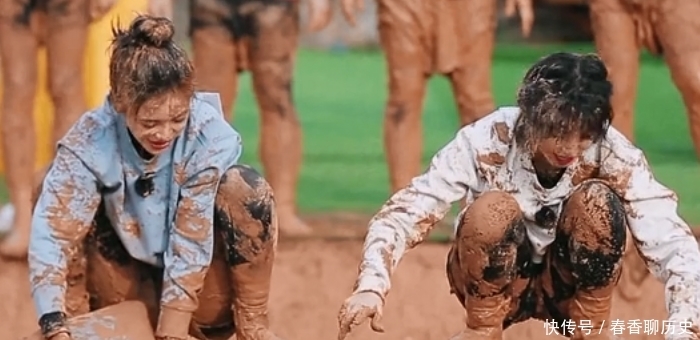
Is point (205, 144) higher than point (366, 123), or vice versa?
point (205, 144)

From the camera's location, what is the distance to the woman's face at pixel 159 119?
2.95 meters

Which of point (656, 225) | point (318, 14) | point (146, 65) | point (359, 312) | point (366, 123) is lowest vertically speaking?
point (366, 123)

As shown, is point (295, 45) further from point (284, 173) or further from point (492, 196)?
point (492, 196)

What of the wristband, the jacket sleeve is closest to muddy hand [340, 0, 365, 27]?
the jacket sleeve

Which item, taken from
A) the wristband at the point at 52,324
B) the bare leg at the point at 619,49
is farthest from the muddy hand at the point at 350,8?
the wristband at the point at 52,324

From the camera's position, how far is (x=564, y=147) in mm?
2975

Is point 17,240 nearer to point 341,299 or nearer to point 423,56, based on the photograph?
point 341,299

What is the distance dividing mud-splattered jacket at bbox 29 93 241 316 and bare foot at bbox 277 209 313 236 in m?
2.02

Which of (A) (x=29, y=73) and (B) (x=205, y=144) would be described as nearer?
(B) (x=205, y=144)

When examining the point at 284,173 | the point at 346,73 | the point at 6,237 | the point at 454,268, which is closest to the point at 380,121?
the point at 346,73

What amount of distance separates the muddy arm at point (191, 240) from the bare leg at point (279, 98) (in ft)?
6.21

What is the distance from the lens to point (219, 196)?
10.2 feet

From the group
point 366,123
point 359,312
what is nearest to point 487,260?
point 359,312

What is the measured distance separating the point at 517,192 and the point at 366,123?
446 cm
